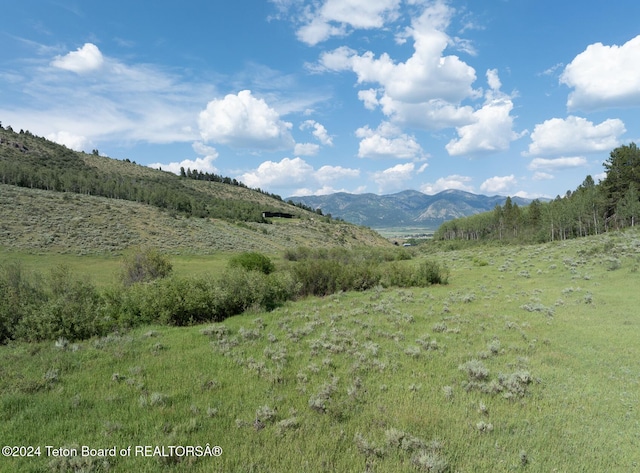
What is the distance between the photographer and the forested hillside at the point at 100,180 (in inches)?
3516

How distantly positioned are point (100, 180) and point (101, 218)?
59589 mm

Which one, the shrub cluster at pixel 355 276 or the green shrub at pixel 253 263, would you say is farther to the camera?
the green shrub at pixel 253 263

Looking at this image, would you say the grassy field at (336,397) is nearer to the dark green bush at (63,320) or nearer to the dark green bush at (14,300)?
the dark green bush at (63,320)

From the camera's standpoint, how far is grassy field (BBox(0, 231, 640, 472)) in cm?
527

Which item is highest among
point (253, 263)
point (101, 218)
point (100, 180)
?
point (100, 180)

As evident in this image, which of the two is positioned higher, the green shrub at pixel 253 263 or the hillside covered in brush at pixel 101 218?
the hillside covered in brush at pixel 101 218

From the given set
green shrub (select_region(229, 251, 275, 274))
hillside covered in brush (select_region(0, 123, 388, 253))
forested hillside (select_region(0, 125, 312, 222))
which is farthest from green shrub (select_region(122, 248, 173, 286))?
forested hillside (select_region(0, 125, 312, 222))

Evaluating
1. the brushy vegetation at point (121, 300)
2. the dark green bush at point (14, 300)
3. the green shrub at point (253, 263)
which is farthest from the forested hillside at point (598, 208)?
the dark green bush at point (14, 300)

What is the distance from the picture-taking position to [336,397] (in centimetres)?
718

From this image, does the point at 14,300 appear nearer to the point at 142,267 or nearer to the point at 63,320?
the point at 63,320

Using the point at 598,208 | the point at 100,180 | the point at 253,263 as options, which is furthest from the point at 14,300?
Result: the point at 100,180

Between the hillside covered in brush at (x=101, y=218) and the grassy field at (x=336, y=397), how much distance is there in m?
44.7

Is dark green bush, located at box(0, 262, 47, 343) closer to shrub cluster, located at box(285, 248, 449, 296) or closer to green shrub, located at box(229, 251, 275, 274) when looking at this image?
shrub cluster, located at box(285, 248, 449, 296)

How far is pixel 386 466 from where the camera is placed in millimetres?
4992
